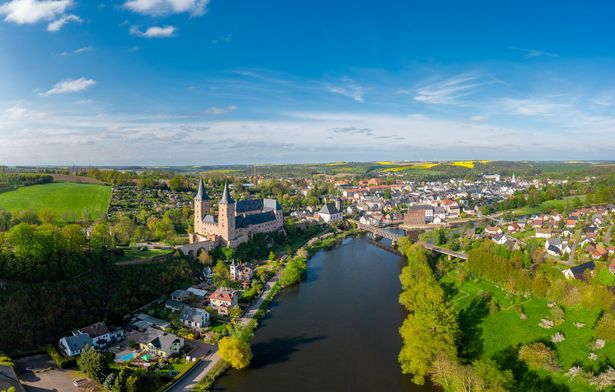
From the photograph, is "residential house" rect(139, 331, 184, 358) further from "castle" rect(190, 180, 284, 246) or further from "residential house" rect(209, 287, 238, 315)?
"castle" rect(190, 180, 284, 246)

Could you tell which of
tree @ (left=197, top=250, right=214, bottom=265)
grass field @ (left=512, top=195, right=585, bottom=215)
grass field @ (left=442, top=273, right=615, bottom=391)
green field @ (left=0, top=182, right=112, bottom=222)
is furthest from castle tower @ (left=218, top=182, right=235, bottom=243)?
grass field @ (left=512, top=195, right=585, bottom=215)

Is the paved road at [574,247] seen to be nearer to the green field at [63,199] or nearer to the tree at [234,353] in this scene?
the tree at [234,353]

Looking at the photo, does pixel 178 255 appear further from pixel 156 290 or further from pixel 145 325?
pixel 145 325

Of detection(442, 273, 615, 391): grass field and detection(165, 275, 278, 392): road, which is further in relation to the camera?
detection(442, 273, 615, 391): grass field

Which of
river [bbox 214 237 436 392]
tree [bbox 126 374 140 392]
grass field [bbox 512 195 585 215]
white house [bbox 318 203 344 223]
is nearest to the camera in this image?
tree [bbox 126 374 140 392]

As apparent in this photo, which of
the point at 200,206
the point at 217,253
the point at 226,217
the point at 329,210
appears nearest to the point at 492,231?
the point at 329,210

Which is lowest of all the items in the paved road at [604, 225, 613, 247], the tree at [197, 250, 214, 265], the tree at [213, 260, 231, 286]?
the tree at [213, 260, 231, 286]

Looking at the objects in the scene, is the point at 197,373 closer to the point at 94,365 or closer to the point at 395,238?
the point at 94,365
